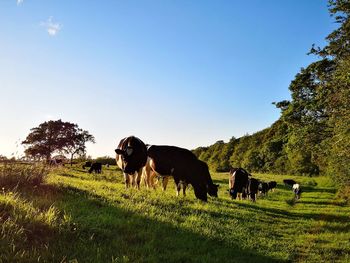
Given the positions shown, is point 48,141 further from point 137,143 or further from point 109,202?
point 109,202

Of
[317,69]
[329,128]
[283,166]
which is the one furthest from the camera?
[283,166]

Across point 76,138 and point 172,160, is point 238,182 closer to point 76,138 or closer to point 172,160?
point 172,160

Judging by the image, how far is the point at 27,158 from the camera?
12930 millimetres

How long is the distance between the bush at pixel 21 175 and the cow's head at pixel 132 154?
7.03 meters

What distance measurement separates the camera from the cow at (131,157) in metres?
21.0

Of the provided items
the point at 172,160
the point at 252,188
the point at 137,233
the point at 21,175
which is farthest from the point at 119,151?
the point at 252,188

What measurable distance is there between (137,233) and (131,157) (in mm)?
11917

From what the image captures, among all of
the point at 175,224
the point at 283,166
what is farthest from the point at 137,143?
the point at 283,166

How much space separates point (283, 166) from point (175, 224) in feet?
212

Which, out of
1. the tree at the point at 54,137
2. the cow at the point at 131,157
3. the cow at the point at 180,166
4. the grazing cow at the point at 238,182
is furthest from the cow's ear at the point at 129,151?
the tree at the point at 54,137

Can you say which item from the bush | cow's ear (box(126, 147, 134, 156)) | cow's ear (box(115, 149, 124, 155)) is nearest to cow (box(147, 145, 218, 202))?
cow's ear (box(126, 147, 134, 156))

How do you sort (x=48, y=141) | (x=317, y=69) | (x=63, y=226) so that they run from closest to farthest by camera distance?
(x=63, y=226)
(x=317, y=69)
(x=48, y=141)

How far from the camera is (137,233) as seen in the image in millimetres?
9375

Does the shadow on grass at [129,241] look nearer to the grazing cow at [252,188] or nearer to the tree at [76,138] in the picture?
the grazing cow at [252,188]
